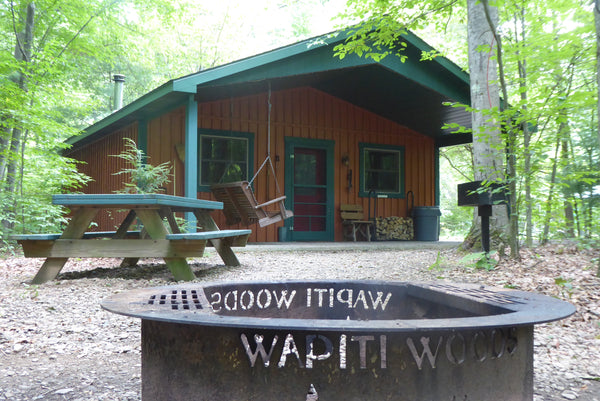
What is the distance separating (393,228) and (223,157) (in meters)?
4.56

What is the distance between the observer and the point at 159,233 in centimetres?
440

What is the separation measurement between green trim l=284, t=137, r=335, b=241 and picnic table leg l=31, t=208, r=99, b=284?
601cm

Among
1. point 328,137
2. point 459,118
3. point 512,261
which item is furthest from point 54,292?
point 459,118

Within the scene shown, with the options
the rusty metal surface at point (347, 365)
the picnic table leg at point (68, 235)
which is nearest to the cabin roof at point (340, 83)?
the picnic table leg at point (68, 235)

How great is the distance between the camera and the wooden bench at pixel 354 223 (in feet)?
35.0

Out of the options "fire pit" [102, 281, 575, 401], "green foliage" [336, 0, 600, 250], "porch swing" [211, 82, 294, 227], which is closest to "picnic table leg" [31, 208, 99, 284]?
"porch swing" [211, 82, 294, 227]

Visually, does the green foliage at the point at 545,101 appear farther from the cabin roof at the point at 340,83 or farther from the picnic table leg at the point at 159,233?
the picnic table leg at the point at 159,233

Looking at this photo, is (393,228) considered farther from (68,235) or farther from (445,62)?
(68,235)

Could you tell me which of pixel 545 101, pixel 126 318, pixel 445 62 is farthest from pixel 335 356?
pixel 445 62

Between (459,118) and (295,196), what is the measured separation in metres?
4.26

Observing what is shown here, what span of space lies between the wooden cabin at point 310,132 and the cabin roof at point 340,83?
0.02 metres

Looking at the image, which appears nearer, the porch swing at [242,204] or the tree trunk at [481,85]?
the tree trunk at [481,85]

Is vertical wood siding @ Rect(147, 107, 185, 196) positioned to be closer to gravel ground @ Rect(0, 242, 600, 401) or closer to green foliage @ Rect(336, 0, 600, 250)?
gravel ground @ Rect(0, 242, 600, 401)

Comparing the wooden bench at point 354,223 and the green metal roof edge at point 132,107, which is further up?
the green metal roof edge at point 132,107
